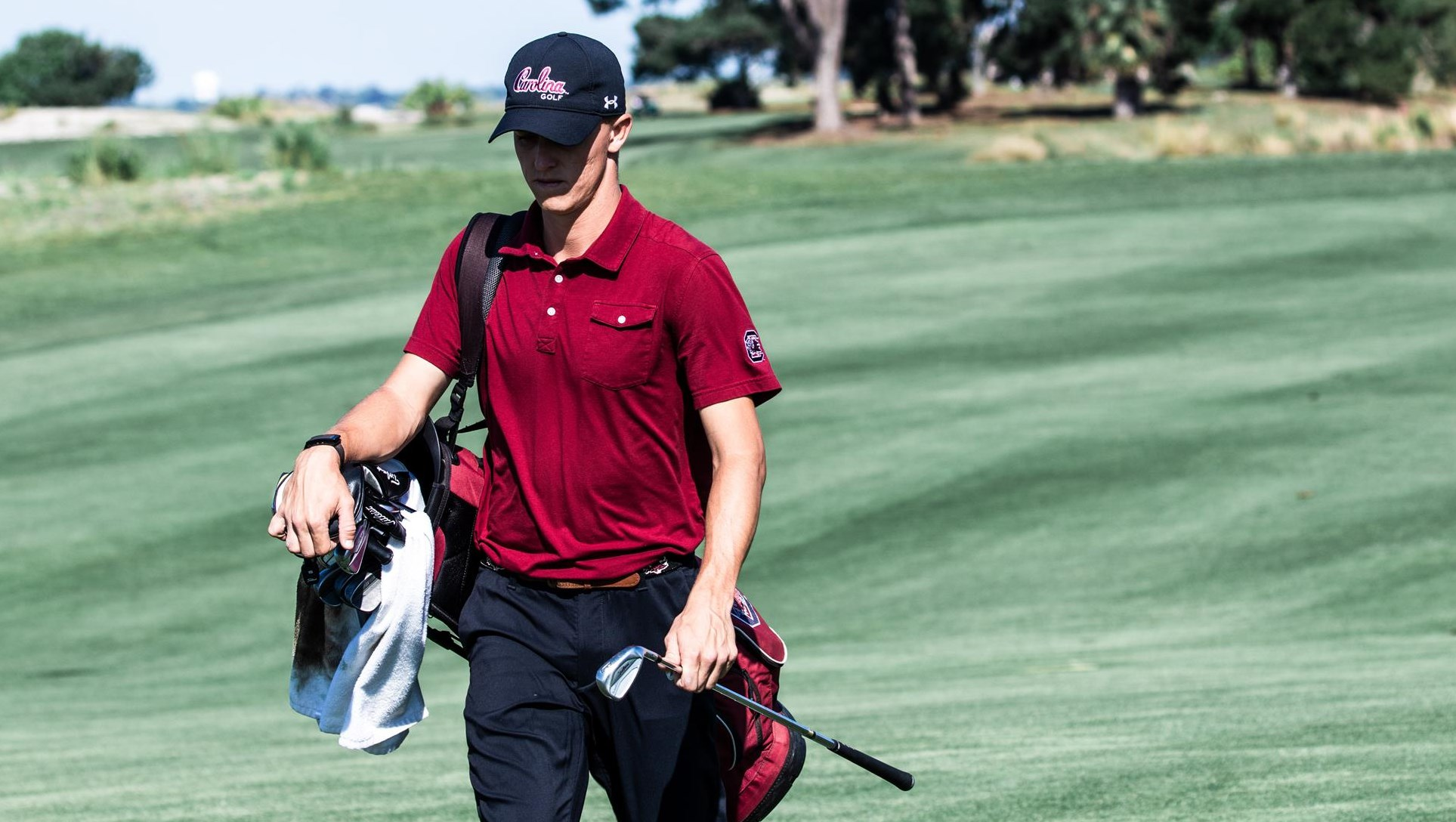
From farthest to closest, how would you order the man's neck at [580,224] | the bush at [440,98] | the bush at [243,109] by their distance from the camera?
the bush at [440,98], the bush at [243,109], the man's neck at [580,224]

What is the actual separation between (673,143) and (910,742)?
4688 cm

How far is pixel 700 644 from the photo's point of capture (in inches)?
146

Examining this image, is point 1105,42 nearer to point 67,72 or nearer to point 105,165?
point 105,165

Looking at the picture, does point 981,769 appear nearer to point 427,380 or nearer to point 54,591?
point 427,380

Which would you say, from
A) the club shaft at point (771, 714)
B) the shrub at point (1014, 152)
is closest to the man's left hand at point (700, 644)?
the club shaft at point (771, 714)

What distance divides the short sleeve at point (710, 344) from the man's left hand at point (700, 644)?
467mm

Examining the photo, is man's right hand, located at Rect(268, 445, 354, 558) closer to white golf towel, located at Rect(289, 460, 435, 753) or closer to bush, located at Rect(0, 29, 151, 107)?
white golf towel, located at Rect(289, 460, 435, 753)

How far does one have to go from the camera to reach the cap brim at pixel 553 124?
12.6 feet

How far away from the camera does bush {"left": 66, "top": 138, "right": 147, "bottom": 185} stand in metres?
38.1

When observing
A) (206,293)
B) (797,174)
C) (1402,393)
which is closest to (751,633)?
(1402,393)

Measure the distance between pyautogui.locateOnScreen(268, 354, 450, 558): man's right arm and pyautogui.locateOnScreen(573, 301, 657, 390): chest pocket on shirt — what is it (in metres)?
0.44

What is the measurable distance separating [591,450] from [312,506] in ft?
2.00

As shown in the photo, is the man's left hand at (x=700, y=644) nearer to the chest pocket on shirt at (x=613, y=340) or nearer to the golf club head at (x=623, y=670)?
the golf club head at (x=623, y=670)

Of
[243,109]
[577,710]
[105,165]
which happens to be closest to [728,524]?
[577,710]
